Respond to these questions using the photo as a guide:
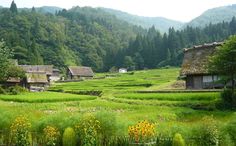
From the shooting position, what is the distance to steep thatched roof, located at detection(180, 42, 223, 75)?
42.9 meters

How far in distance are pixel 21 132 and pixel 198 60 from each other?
29.8m

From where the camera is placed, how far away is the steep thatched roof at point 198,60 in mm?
42906

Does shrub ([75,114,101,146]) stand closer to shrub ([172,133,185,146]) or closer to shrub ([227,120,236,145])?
shrub ([172,133,185,146])

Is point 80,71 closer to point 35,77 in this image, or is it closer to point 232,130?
point 35,77

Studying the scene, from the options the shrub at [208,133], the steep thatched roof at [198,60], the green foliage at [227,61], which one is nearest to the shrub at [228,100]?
the green foliage at [227,61]

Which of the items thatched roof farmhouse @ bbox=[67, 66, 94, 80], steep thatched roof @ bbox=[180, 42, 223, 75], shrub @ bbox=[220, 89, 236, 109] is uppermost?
steep thatched roof @ bbox=[180, 42, 223, 75]

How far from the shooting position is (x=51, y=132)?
16797mm

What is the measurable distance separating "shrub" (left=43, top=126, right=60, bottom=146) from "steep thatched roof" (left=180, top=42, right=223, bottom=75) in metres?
27.6

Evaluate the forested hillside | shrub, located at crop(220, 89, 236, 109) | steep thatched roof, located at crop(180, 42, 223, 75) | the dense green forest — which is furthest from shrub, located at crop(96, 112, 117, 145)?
the dense green forest

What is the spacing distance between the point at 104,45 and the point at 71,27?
2395 centimetres

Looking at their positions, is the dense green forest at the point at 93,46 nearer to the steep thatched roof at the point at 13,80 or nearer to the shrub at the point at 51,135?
the steep thatched roof at the point at 13,80

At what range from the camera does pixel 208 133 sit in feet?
52.1

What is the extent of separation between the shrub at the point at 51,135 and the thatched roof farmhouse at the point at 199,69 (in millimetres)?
27608

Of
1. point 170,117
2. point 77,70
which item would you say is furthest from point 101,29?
point 170,117
